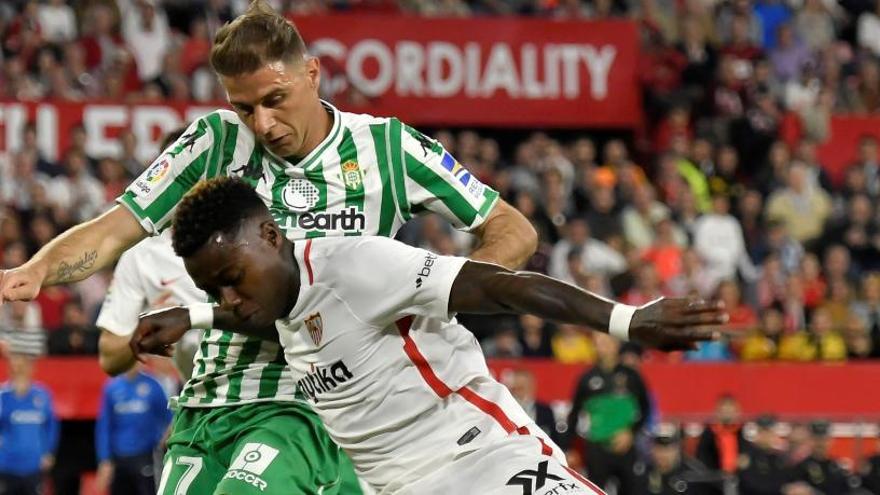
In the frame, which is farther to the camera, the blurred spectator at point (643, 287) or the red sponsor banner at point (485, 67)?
the red sponsor banner at point (485, 67)

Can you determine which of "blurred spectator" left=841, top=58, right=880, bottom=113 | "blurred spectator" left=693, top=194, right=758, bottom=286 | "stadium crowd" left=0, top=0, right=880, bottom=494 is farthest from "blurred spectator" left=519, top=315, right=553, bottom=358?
"blurred spectator" left=841, top=58, right=880, bottom=113

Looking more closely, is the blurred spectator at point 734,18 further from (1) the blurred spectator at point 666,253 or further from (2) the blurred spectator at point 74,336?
(2) the blurred spectator at point 74,336

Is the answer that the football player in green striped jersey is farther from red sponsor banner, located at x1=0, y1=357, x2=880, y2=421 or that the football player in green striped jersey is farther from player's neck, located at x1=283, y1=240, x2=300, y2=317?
red sponsor banner, located at x1=0, y1=357, x2=880, y2=421

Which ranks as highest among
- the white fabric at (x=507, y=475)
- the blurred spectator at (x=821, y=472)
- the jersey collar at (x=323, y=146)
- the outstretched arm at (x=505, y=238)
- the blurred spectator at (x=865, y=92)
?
the jersey collar at (x=323, y=146)

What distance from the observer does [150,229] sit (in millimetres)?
6117

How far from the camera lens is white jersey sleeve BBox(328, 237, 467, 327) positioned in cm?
509

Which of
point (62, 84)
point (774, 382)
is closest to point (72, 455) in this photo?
point (62, 84)

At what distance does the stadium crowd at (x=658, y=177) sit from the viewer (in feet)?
49.6

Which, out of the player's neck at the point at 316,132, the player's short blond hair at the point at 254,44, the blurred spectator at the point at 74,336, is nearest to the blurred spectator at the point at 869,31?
the blurred spectator at the point at 74,336

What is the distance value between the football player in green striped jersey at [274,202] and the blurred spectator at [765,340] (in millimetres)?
9905

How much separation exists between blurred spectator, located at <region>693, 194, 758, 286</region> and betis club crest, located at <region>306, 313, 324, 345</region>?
12.1m

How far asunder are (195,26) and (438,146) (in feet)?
41.3

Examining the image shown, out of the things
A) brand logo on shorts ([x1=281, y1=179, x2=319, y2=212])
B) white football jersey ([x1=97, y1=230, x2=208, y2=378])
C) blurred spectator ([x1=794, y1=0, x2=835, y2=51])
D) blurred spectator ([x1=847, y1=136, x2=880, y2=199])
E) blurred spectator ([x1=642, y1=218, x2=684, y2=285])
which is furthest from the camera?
blurred spectator ([x1=794, y1=0, x2=835, y2=51])

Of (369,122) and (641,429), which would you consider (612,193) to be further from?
(369,122)
